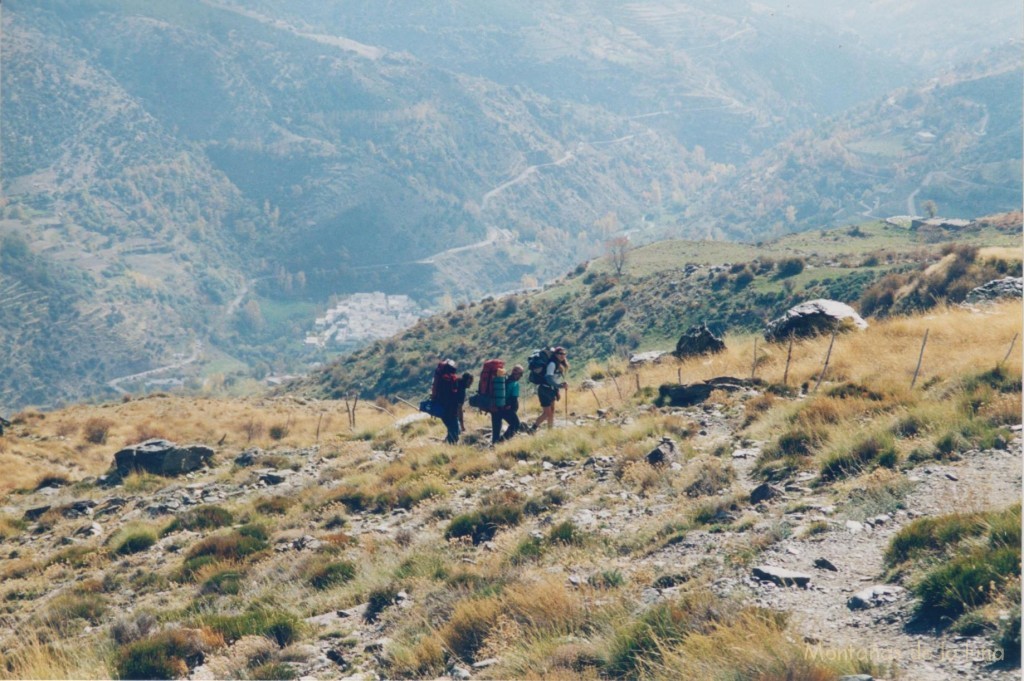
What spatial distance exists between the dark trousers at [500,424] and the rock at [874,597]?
11.6 m

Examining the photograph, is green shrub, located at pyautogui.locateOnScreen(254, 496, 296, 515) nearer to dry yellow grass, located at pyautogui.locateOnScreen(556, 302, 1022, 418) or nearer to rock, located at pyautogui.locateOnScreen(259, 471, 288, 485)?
rock, located at pyautogui.locateOnScreen(259, 471, 288, 485)

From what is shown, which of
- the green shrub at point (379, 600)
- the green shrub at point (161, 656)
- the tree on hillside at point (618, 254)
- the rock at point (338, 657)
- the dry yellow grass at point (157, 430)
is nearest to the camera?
the rock at point (338, 657)

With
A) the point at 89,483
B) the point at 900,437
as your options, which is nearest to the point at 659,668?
the point at 900,437

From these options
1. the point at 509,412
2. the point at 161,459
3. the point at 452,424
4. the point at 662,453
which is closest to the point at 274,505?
the point at 452,424

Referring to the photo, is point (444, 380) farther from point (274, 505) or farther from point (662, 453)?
point (662, 453)

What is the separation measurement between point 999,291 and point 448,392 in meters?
18.2

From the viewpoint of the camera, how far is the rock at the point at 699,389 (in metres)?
19.3

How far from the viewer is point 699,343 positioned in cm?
2694

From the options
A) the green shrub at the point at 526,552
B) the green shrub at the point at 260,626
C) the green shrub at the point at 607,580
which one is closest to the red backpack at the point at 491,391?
the green shrub at the point at 526,552

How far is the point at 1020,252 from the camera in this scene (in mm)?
34125

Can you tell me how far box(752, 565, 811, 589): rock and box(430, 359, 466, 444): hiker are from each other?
36.6 feet

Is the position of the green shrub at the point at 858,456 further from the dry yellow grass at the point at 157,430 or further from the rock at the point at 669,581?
the dry yellow grass at the point at 157,430

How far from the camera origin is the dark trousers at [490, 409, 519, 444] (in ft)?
62.3

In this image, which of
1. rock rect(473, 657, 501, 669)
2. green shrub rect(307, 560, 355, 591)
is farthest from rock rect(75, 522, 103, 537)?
rock rect(473, 657, 501, 669)
